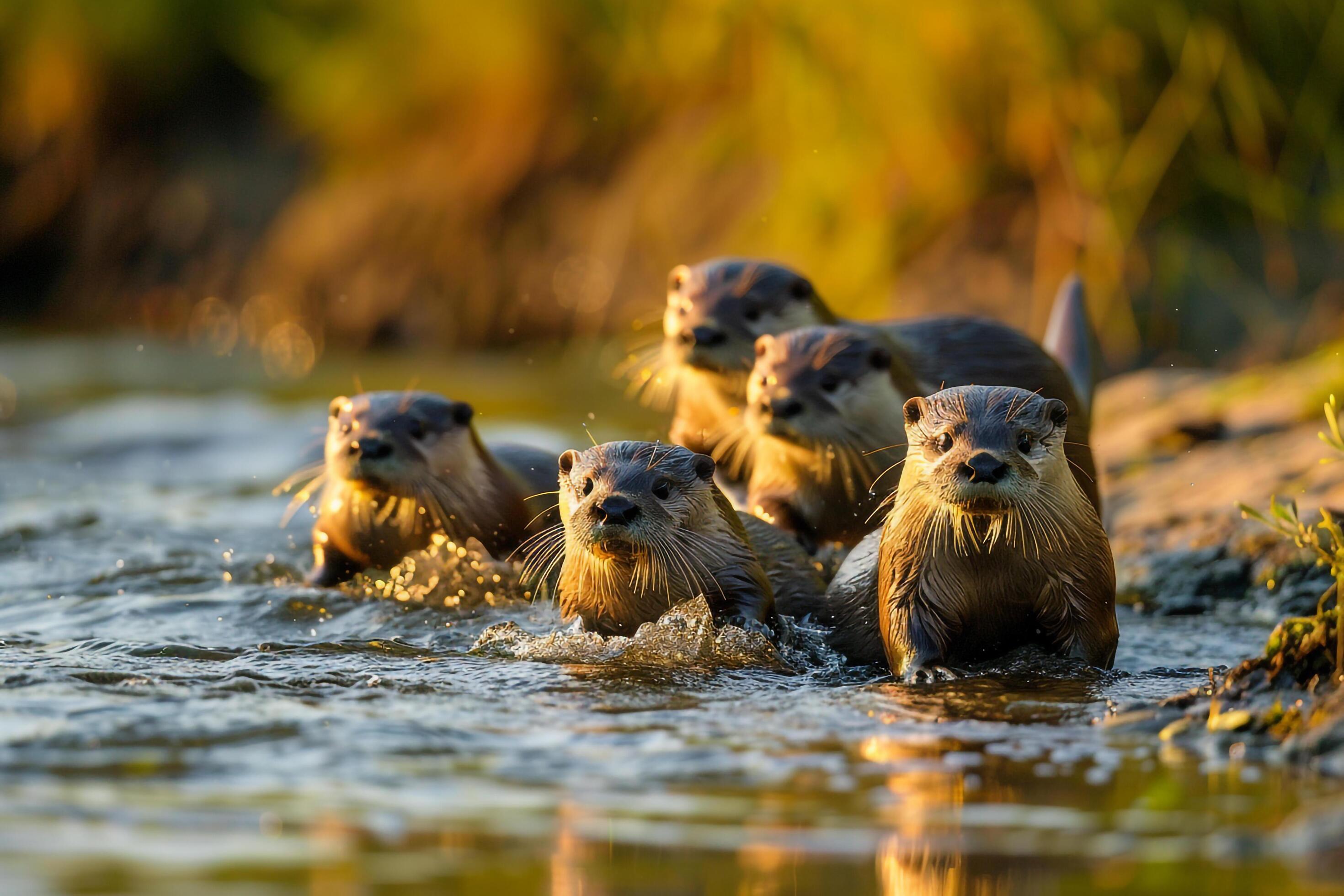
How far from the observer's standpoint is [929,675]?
301 cm

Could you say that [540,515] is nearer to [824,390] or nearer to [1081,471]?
[824,390]

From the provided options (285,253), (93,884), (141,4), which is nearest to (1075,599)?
(93,884)

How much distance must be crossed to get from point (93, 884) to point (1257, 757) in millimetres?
1497

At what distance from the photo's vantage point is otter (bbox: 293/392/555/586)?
4188mm

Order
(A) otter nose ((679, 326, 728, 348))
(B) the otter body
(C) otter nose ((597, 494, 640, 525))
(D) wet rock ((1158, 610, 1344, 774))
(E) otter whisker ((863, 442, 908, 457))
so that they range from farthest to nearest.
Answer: (A) otter nose ((679, 326, 728, 348)), (B) the otter body, (E) otter whisker ((863, 442, 908, 457)), (C) otter nose ((597, 494, 640, 525)), (D) wet rock ((1158, 610, 1344, 774))

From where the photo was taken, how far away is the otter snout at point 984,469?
2854 mm

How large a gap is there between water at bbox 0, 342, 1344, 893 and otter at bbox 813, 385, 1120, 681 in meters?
0.11

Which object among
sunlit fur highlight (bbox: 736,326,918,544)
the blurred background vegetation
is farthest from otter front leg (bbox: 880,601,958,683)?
the blurred background vegetation

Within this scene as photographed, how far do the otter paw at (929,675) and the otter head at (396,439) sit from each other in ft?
5.17

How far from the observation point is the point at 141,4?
13242 millimetres

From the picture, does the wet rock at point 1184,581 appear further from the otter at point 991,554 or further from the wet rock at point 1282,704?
the wet rock at point 1282,704

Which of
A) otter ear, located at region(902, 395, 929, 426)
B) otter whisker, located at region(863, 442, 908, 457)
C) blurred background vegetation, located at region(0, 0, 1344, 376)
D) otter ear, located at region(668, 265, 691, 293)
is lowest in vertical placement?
otter whisker, located at region(863, 442, 908, 457)

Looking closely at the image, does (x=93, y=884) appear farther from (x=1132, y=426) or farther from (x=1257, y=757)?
(x=1132, y=426)

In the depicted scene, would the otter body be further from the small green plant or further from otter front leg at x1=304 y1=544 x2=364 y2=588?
the small green plant
